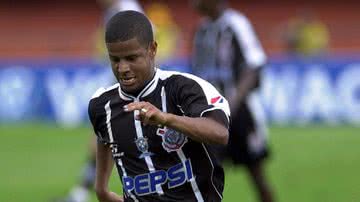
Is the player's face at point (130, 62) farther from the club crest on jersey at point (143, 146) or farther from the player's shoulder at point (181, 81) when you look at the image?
the club crest on jersey at point (143, 146)

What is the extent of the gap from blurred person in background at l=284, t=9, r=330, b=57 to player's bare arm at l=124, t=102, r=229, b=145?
21962 millimetres

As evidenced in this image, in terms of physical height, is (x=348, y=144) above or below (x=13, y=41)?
below

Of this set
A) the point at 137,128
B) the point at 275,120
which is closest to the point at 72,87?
the point at 275,120

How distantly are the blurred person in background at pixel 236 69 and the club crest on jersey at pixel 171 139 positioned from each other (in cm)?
409

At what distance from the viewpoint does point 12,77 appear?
72.8 ft

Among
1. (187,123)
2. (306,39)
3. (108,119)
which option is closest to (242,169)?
(108,119)

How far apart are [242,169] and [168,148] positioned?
969cm

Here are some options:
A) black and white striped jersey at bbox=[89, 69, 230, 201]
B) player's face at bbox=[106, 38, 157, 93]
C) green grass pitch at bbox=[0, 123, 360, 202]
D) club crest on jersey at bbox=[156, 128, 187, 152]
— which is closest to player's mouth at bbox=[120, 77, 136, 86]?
player's face at bbox=[106, 38, 157, 93]

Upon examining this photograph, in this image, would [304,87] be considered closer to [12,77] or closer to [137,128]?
[12,77]

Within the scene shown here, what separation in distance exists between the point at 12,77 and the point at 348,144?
7777 millimetres

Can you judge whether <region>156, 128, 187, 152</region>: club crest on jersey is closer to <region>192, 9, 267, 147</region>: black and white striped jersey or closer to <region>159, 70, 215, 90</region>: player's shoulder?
<region>159, 70, 215, 90</region>: player's shoulder

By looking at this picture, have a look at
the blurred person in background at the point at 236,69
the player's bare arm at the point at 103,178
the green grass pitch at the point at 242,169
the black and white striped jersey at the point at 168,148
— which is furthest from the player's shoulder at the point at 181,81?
the green grass pitch at the point at 242,169

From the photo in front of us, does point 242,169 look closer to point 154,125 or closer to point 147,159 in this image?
point 147,159

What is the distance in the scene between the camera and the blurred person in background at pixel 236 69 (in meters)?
10.1
